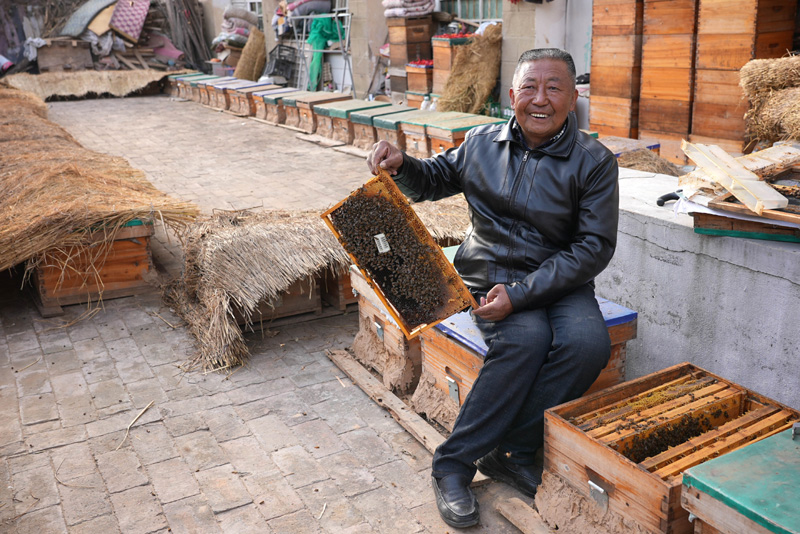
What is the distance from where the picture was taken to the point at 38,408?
3.89 m

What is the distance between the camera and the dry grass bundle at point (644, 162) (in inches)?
224

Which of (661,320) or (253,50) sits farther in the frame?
(253,50)

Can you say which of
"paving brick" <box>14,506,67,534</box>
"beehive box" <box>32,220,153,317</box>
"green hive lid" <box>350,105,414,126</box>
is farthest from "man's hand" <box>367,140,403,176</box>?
"green hive lid" <box>350,105,414,126</box>

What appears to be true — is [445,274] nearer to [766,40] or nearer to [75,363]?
[75,363]

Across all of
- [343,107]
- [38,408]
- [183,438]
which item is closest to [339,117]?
[343,107]

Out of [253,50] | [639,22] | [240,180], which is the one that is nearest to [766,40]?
[639,22]

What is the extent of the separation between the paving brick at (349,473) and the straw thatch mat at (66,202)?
8.74 feet

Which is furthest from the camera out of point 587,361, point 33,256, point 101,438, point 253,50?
point 253,50

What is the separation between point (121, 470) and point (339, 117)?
8374mm

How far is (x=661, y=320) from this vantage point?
3738 millimetres

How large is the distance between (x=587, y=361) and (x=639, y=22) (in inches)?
261

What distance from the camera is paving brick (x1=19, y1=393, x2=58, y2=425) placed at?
378cm

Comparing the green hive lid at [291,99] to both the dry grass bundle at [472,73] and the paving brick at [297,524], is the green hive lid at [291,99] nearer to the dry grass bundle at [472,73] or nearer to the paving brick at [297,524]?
the dry grass bundle at [472,73]

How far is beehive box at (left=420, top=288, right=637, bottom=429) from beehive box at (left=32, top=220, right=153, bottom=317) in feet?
9.10
